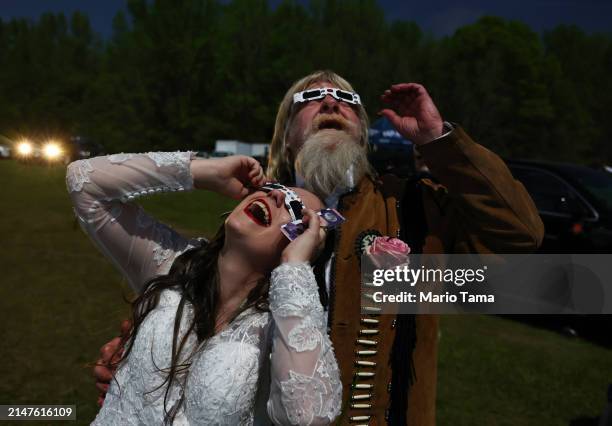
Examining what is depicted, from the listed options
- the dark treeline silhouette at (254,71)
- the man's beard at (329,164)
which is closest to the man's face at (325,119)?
the man's beard at (329,164)

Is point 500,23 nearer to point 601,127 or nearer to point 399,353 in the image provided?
point 601,127

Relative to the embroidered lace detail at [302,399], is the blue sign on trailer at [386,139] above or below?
below

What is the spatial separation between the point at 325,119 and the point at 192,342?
1.20 metres

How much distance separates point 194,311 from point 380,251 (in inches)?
29.2

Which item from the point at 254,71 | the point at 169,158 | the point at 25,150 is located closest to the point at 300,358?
the point at 169,158

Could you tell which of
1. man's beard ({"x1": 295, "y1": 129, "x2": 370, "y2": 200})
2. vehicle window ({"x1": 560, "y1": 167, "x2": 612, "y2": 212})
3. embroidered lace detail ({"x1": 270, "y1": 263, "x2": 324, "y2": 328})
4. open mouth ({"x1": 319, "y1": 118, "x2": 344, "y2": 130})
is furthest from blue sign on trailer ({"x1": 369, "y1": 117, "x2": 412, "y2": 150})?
embroidered lace detail ({"x1": 270, "y1": 263, "x2": 324, "y2": 328})

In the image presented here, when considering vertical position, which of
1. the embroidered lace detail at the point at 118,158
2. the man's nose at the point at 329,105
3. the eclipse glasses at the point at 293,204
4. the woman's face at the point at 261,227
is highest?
the man's nose at the point at 329,105

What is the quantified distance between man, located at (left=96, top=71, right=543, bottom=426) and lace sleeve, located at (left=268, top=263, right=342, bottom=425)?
433mm

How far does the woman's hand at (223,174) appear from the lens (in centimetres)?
205

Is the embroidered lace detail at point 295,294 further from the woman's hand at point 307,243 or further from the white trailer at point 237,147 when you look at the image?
the white trailer at point 237,147

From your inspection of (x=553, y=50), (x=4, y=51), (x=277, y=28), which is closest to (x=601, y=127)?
(x=553, y=50)

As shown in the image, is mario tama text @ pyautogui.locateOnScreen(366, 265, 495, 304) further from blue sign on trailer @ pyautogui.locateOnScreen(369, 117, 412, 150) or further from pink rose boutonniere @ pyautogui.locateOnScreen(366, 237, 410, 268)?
blue sign on trailer @ pyautogui.locateOnScreen(369, 117, 412, 150)

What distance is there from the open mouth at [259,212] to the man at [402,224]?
0.41 meters

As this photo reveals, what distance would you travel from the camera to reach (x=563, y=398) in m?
4.65
